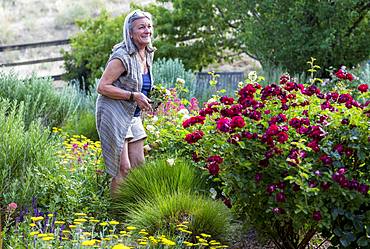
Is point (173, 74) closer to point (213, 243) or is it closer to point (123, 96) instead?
point (123, 96)

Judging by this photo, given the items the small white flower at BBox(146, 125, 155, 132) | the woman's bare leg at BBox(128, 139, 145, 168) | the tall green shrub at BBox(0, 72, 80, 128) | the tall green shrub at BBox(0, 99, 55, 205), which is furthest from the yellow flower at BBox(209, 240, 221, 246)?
the tall green shrub at BBox(0, 72, 80, 128)

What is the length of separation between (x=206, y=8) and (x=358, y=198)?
36.4ft

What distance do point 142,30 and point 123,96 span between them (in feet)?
1.87

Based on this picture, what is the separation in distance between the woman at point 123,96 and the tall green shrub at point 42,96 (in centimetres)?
402

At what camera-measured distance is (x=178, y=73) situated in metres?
12.1

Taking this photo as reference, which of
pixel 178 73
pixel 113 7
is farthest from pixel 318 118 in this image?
pixel 113 7

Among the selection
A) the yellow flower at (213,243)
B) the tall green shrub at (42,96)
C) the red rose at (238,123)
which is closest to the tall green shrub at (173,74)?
the tall green shrub at (42,96)

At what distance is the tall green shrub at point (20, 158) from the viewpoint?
19.5ft

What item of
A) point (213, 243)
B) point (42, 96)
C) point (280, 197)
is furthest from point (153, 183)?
point (42, 96)

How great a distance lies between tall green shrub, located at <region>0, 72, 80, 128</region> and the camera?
10.1m

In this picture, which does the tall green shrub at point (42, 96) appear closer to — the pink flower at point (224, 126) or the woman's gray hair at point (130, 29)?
the woman's gray hair at point (130, 29)

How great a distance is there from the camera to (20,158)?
Result: 6199mm

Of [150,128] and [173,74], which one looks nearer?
[150,128]

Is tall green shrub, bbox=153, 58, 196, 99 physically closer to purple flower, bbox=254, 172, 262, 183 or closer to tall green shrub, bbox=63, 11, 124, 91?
tall green shrub, bbox=63, 11, 124, 91
